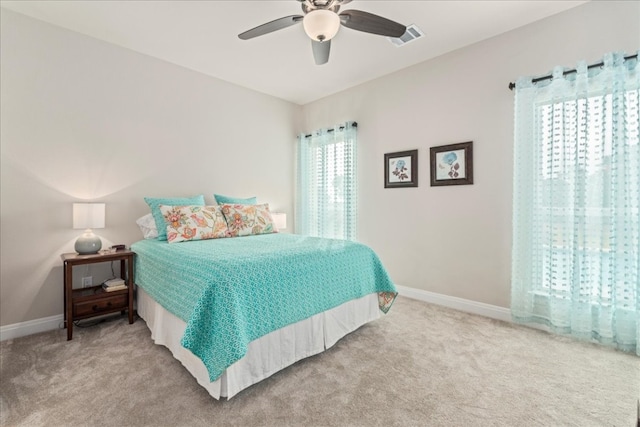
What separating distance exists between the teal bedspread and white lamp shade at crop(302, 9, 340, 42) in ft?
4.89

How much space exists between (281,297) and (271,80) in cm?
304

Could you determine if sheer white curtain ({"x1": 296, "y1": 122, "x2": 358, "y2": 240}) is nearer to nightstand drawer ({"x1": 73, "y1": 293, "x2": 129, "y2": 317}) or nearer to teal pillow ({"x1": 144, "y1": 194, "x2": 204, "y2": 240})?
teal pillow ({"x1": 144, "y1": 194, "x2": 204, "y2": 240})

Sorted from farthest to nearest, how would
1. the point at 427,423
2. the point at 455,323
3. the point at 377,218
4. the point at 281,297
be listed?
the point at 377,218, the point at 455,323, the point at 281,297, the point at 427,423

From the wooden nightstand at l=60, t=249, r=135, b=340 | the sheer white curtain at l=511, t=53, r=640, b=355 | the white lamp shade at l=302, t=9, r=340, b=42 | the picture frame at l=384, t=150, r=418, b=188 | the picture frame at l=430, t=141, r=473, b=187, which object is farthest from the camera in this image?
the picture frame at l=384, t=150, r=418, b=188

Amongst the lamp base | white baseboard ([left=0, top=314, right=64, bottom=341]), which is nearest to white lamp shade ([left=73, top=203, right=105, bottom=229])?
the lamp base

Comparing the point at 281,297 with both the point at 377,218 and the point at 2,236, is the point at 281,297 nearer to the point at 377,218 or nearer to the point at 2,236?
the point at 377,218

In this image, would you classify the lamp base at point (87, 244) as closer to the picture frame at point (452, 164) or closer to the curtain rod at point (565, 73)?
the picture frame at point (452, 164)

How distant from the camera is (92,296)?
2482 mm

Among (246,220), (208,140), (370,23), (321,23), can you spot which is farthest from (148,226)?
(370,23)

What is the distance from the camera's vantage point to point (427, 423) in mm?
1467

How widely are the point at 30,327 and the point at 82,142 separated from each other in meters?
1.71

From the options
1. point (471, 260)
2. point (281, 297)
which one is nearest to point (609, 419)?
point (471, 260)

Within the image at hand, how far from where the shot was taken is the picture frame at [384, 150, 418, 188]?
341cm

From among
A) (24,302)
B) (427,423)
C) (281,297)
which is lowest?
(427,423)
